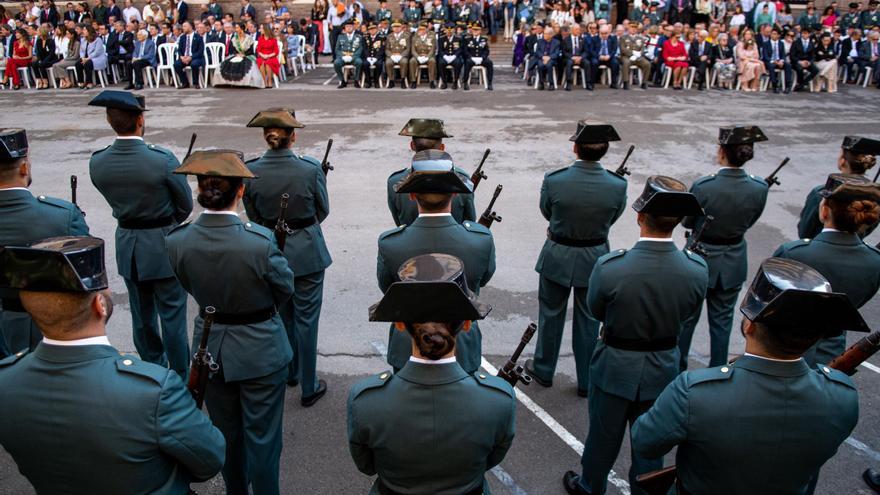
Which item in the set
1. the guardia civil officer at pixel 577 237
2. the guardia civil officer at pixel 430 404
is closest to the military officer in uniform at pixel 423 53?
the guardia civil officer at pixel 577 237

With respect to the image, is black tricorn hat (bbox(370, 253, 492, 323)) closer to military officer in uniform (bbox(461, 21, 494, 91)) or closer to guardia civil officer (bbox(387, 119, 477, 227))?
guardia civil officer (bbox(387, 119, 477, 227))

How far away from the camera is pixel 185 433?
243cm

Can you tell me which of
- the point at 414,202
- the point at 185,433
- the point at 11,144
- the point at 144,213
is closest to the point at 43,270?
the point at 185,433

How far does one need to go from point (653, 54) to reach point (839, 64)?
19.8ft

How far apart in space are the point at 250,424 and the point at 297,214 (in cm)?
179

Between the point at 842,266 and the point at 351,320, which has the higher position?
the point at 842,266

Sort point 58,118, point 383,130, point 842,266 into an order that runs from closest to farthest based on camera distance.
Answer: point 842,266 → point 383,130 → point 58,118

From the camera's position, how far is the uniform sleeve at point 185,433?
2381mm

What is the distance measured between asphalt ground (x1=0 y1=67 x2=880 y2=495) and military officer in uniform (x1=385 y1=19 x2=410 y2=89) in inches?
35.8

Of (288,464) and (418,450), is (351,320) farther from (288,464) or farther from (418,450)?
(418,450)

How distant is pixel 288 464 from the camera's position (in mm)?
4211

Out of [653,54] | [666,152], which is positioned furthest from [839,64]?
[666,152]

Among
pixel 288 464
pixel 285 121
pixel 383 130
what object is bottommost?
pixel 288 464

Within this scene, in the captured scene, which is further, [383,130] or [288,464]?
[383,130]
